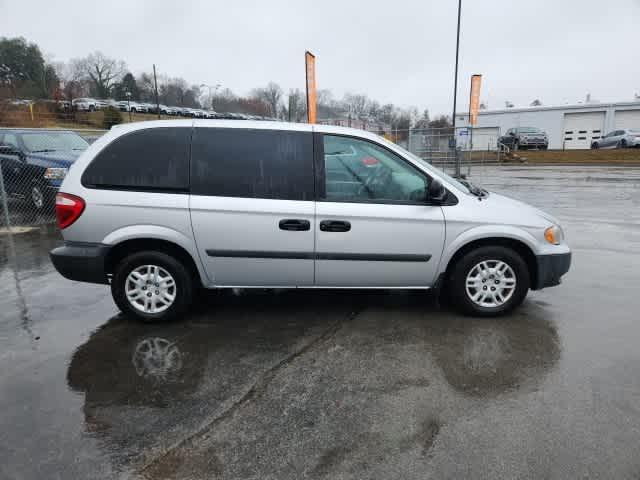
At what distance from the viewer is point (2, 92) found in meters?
25.3

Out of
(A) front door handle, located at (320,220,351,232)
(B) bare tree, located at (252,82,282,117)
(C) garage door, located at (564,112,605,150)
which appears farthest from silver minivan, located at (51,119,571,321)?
(B) bare tree, located at (252,82,282,117)

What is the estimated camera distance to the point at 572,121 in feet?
149

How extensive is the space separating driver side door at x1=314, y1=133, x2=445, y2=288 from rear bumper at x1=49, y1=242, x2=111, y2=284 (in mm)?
1951

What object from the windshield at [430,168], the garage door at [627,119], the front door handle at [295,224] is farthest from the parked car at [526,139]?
the front door handle at [295,224]

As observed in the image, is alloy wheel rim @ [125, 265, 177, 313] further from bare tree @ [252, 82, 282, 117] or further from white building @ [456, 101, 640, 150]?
bare tree @ [252, 82, 282, 117]

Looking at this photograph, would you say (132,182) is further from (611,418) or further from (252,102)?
(252,102)

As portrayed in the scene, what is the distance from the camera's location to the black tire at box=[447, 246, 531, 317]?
440 centimetres

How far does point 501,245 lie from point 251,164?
2474mm

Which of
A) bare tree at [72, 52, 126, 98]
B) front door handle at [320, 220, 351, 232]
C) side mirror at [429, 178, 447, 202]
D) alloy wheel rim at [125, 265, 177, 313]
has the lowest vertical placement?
alloy wheel rim at [125, 265, 177, 313]

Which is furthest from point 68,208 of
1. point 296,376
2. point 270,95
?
point 270,95

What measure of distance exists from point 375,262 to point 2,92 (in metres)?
28.5

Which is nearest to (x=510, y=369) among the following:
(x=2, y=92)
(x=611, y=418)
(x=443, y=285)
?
(x=611, y=418)

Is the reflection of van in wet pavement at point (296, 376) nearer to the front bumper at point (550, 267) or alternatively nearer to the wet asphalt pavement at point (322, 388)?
the wet asphalt pavement at point (322, 388)

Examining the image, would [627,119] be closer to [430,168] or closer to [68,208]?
[430,168]
